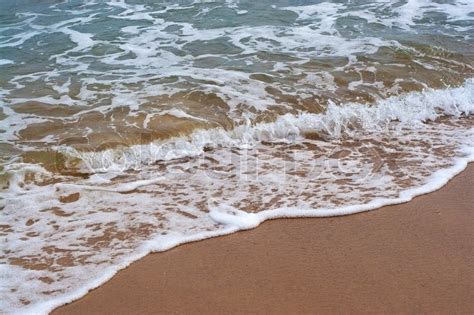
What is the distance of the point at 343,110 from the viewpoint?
17.5ft

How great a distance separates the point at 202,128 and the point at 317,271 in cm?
227

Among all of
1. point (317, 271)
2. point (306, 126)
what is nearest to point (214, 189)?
point (317, 271)

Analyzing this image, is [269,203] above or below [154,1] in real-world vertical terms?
below

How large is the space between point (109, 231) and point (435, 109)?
377 centimetres

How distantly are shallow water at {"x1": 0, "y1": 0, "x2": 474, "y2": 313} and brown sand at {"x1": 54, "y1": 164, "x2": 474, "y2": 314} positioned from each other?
0.16 m

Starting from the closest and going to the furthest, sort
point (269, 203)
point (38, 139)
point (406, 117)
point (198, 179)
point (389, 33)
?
point (269, 203) < point (198, 179) < point (38, 139) < point (406, 117) < point (389, 33)

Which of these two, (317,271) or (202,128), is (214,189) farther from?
(317,271)

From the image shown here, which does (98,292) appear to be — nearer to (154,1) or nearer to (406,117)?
(406,117)

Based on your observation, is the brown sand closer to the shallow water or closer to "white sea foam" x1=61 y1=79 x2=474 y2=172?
the shallow water

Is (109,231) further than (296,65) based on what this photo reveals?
No

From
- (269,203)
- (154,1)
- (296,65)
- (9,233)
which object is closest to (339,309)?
(269,203)

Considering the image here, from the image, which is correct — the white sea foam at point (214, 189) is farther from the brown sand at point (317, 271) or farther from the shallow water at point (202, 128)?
the brown sand at point (317, 271)

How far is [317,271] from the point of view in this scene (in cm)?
301

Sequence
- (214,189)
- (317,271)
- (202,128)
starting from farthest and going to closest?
1. (202,128)
2. (214,189)
3. (317,271)
